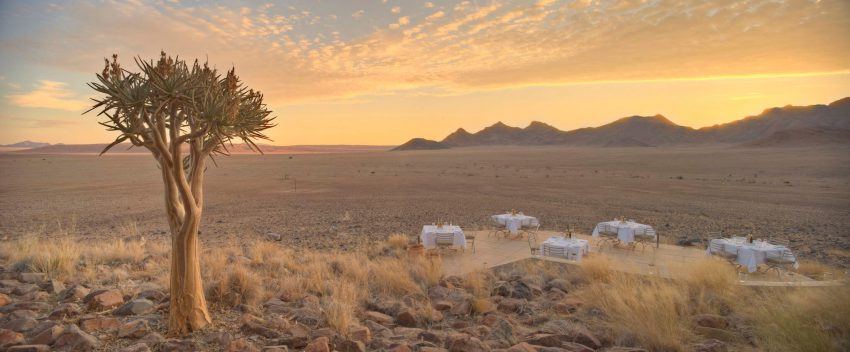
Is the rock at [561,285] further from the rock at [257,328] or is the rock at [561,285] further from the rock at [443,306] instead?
the rock at [257,328]

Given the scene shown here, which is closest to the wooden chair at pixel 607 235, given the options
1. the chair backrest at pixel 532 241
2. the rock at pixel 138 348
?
the chair backrest at pixel 532 241

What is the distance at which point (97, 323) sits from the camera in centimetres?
497

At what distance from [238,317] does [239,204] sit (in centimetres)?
1692

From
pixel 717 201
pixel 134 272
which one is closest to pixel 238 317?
pixel 134 272

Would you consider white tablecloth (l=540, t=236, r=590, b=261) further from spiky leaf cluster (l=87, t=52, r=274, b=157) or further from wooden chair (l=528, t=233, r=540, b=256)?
spiky leaf cluster (l=87, t=52, r=274, b=157)

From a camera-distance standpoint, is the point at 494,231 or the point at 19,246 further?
the point at 494,231

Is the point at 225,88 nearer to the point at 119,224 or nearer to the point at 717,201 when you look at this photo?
the point at 119,224

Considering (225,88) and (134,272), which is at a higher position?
(225,88)

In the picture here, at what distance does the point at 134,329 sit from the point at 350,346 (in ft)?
7.78

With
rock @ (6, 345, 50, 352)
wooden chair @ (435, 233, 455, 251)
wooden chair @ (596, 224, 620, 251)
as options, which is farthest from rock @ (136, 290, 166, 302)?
wooden chair @ (596, 224, 620, 251)

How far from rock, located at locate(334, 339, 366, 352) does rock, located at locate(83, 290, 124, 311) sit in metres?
3.31

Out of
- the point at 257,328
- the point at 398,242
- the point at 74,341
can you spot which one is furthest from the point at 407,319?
the point at 398,242

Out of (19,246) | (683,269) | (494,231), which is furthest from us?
(494,231)

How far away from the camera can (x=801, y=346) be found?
4391 mm
